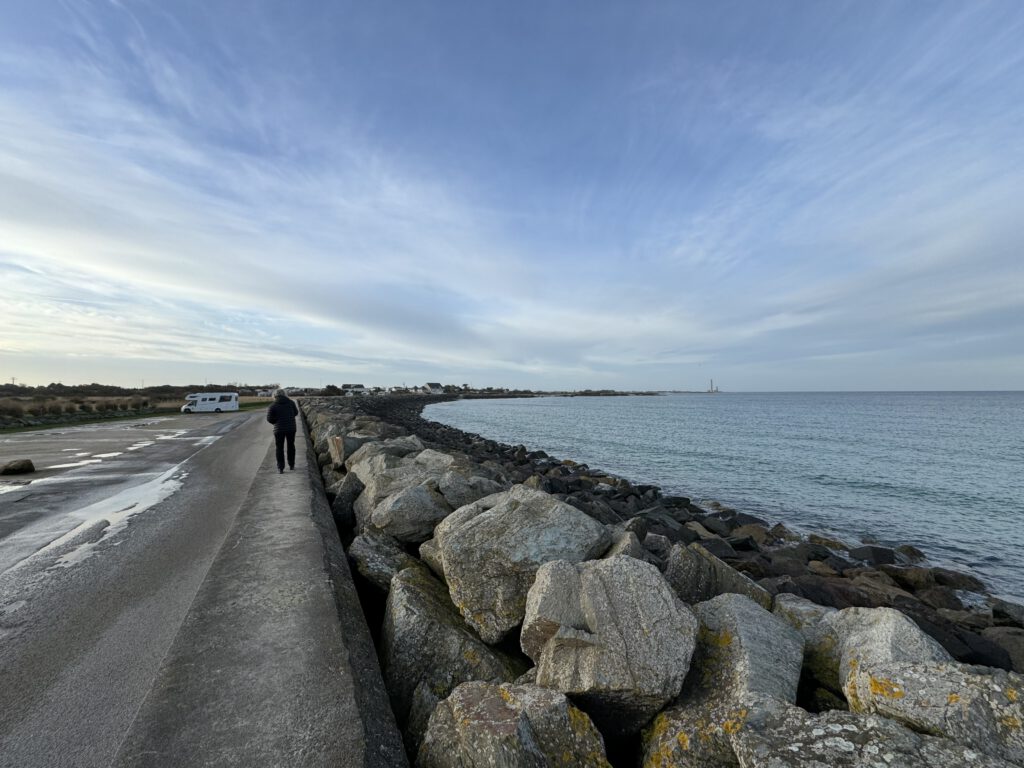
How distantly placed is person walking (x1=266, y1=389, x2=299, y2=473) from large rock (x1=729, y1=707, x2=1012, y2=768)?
9864 millimetres

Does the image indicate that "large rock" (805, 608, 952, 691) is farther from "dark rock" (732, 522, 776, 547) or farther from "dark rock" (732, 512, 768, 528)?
"dark rock" (732, 512, 768, 528)

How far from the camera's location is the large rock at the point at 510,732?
2574 mm

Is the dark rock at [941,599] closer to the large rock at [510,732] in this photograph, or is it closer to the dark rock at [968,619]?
the dark rock at [968,619]

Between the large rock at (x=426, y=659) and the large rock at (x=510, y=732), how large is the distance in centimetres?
63

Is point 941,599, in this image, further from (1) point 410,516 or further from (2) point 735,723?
(1) point 410,516

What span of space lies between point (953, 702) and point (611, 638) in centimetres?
178

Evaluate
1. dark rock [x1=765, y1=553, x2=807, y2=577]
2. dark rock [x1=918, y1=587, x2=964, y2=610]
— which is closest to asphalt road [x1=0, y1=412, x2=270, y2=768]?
dark rock [x1=765, y1=553, x2=807, y2=577]

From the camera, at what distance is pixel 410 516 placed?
6109 mm

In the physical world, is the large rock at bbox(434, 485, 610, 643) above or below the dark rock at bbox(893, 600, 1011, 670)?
above

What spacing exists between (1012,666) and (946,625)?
175cm

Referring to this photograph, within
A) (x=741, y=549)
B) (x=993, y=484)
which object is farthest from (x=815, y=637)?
(x=993, y=484)

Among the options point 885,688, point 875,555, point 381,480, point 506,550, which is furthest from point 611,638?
point 875,555

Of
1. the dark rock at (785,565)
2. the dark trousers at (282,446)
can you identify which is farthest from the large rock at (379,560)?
the dark rock at (785,565)

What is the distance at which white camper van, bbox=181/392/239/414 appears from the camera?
Result: 43.3 metres
